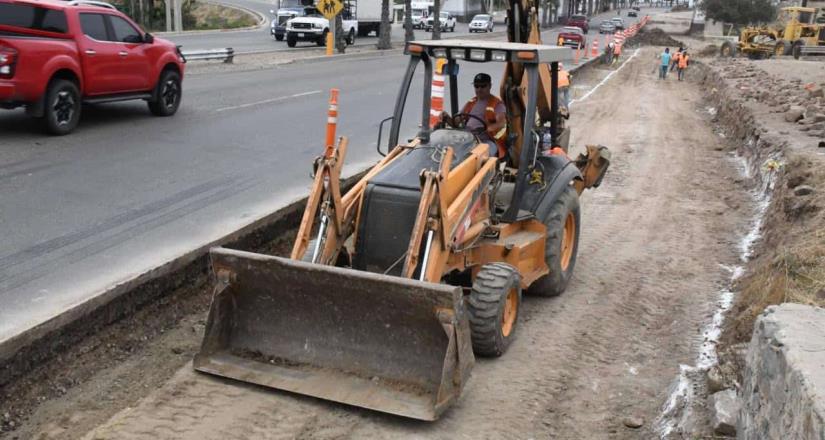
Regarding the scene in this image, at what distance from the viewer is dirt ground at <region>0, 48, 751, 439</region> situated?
525 cm

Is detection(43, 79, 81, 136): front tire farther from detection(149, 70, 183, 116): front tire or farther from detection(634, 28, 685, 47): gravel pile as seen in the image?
detection(634, 28, 685, 47): gravel pile

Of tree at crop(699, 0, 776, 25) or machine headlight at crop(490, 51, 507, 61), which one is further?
tree at crop(699, 0, 776, 25)

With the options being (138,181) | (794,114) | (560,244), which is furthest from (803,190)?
(138,181)

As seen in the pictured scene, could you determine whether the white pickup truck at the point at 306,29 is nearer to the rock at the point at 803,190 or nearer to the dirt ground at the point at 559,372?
the dirt ground at the point at 559,372

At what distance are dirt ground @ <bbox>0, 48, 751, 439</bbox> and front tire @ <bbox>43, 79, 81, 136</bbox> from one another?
21.6ft

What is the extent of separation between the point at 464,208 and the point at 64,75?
8816mm

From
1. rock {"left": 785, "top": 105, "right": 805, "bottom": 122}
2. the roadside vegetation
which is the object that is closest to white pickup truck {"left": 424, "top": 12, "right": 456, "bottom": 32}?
the roadside vegetation

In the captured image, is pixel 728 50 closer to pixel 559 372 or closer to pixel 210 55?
pixel 210 55

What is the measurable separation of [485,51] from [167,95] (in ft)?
31.4

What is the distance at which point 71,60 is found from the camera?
41.7 ft

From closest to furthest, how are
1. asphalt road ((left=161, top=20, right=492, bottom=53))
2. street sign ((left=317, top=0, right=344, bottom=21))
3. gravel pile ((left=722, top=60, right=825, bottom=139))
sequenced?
gravel pile ((left=722, top=60, right=825, bottom=139)) < street sign ((left=317, top=0, right=344, bottom=21)) < asphalt road ((left=161, top=20, right=492, bottom=53))

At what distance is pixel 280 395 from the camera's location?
18.1ft

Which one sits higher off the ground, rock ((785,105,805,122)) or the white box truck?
the white box truck

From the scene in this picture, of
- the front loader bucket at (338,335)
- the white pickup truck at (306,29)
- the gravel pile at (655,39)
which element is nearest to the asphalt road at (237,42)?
the white pickup truck at (306,29)
